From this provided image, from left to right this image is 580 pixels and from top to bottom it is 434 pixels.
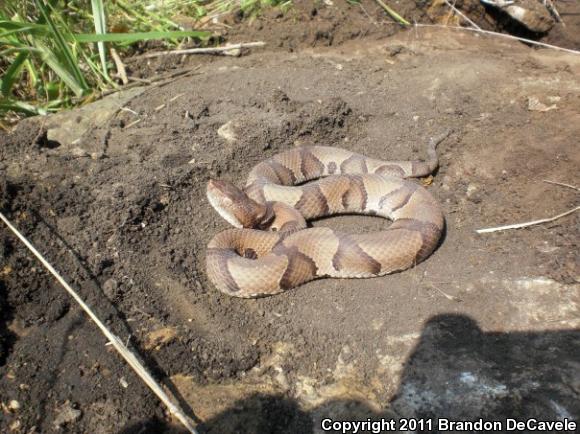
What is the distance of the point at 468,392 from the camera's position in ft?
8.58

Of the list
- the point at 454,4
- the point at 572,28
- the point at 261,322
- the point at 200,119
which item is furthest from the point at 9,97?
the point at 572,28

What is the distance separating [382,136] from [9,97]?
13.5 feet

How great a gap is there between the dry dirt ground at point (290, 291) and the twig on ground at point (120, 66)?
45 cm

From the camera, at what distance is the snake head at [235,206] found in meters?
3.94

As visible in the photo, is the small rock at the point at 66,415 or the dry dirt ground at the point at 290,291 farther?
the dry dirt ground at the point at 290,291

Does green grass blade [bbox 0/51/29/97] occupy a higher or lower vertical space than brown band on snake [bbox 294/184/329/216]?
higher

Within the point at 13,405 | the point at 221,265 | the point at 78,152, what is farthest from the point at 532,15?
the point at 13,405

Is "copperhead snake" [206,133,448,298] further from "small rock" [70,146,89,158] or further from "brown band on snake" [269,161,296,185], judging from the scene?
"small rock" [70,146,89,158]

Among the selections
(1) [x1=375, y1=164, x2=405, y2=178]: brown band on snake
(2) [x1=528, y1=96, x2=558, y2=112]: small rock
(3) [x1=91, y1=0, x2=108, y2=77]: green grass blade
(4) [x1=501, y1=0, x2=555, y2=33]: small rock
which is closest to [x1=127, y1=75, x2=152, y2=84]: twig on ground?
(3) [x1=91, y1=0, x2=108, y2=77]: green grass blade

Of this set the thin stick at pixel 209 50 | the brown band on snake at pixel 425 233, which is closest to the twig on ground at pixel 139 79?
the thin stick at pixel 209 50

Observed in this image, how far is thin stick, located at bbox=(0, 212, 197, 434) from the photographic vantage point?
243cm

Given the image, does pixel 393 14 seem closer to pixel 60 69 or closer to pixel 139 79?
pixel 139 79

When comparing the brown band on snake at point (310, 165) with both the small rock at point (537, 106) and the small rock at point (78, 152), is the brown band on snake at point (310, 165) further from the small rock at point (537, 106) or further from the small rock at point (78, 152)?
the small rock at point (537, 106)

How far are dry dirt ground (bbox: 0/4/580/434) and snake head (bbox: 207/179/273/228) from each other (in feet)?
0.45
